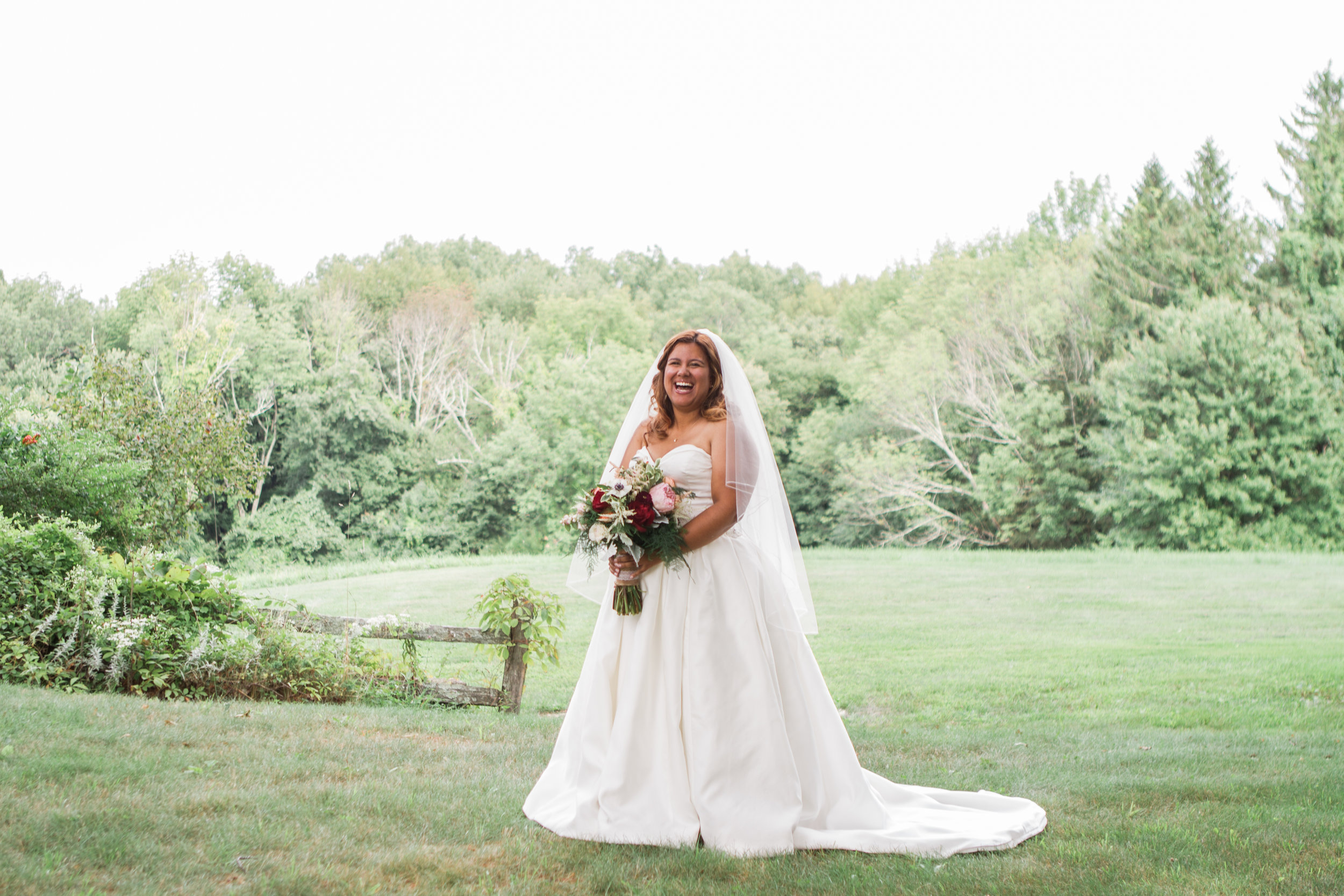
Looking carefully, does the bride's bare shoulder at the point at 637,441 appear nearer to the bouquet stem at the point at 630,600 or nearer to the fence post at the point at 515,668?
the bouquet stem at the point at 630,600

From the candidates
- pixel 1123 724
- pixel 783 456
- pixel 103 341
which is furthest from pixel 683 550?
pixel 103 341

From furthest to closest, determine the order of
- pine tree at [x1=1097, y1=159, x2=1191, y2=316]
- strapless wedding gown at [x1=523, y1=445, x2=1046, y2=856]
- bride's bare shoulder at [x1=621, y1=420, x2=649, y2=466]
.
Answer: pine tree at [x1=1097, y1=159, x2=1191, y2=316] → bride's bare shoulder at [x1=621, y1=420, x2=649, y2=466] → strapless wedding gown at [x1=523, y1=445, x2=1046, y2=856]

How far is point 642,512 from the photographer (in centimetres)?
439

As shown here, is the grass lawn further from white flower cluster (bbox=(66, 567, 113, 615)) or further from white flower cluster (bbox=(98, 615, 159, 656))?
white flower cluster (bbox=(66, 567, 113, 615))

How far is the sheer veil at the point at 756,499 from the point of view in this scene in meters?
4.55

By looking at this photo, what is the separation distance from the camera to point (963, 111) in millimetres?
43844

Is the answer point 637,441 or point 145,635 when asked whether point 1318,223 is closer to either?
point 637,441

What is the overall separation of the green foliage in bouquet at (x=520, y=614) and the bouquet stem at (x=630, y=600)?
2.92 meters

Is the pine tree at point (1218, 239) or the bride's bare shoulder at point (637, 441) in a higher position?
the pine tree at point (1218, 239)

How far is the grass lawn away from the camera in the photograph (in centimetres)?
367

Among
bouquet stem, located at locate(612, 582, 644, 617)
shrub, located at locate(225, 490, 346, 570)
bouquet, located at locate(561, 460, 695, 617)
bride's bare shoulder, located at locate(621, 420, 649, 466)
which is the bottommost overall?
shrub, located at locate(225, 490, 346, 570)

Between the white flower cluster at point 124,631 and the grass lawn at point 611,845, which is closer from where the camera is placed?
the grass lawn at point 611,845

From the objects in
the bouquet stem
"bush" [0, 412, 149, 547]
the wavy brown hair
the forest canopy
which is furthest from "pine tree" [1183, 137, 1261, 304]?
the bouquet stem

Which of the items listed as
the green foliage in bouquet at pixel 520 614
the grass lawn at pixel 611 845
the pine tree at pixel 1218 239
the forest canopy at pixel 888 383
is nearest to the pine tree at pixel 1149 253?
the forest canopy at pixel 888 383
